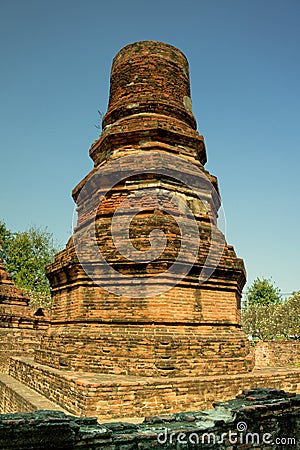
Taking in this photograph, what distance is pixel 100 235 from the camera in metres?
8.27

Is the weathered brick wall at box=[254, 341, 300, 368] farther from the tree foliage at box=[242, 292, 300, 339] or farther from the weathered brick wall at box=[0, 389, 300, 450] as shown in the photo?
the weathered brick wall at box=[0, 389, 300, 450]

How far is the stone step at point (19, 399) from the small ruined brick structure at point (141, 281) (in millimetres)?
693

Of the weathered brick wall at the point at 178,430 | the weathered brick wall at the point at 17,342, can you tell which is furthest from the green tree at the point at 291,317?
the weathered brick wall at the point at 178,430

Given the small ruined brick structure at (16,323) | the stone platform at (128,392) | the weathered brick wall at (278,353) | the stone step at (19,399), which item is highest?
the small ruined brick structure at (16,323)

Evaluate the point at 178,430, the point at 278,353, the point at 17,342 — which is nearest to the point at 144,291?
the point at 178,430

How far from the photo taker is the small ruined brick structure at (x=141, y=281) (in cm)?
717

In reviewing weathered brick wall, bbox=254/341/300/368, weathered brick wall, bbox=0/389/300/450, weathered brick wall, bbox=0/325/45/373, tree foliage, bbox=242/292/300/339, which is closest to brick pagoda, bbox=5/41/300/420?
weathered brick wall, bbox=0/389/300/450

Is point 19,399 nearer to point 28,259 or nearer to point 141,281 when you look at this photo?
point 141,281

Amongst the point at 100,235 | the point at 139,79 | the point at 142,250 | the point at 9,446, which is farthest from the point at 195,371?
the point at 139,79

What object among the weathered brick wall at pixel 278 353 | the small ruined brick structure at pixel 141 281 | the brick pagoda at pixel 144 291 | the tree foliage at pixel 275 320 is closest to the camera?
the brick pagoda at pixel 144 291

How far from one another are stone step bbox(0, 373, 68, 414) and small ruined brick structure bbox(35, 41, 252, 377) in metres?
0.69

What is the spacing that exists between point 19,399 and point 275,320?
95.8 feet

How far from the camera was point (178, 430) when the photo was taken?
3961mm

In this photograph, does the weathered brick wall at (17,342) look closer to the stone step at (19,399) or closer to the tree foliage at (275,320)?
the stone step at (19,399)
